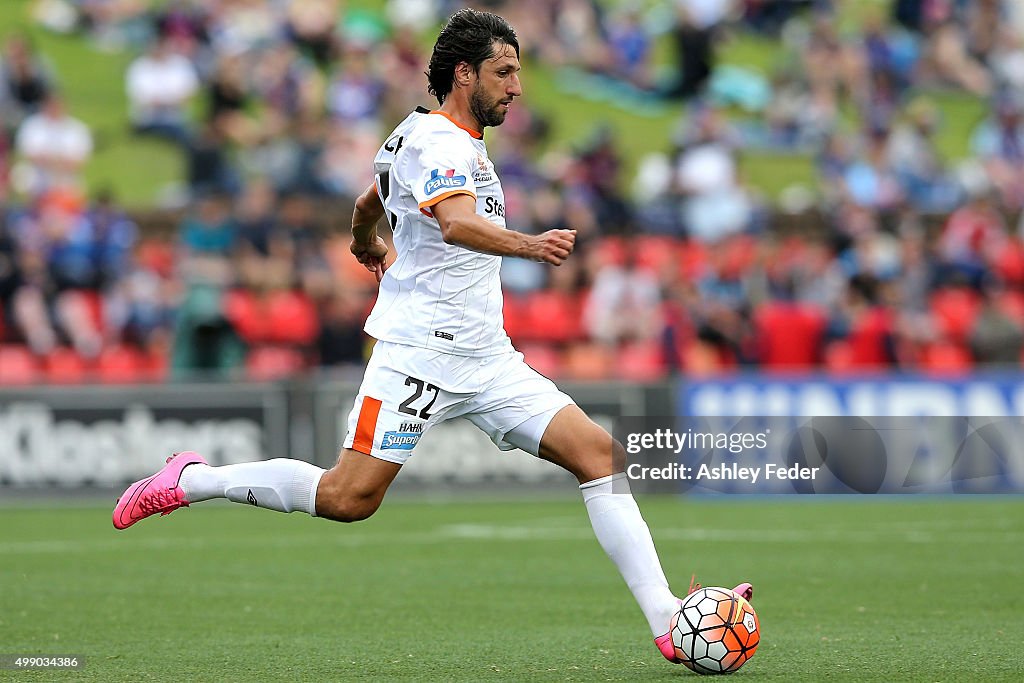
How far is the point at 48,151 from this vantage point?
2002 centimetres

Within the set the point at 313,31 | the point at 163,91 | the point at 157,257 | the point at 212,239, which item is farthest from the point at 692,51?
the point at 157,257

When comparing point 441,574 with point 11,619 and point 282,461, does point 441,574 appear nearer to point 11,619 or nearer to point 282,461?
point 11,619

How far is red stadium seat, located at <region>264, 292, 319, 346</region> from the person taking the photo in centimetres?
1762

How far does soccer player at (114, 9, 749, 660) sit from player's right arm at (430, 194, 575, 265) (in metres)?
0.23

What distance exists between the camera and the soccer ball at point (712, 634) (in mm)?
6379

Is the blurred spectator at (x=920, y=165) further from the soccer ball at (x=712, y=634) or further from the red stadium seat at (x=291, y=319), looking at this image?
the soccer ball at (x=712, y=634)

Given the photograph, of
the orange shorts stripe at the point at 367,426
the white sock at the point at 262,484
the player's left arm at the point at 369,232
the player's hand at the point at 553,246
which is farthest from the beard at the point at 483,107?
the white sock at the point at 262,484

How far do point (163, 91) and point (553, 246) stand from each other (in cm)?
1616

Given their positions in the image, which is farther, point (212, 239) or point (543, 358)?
point (212, 239)

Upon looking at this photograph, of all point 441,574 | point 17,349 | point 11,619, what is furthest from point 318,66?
point 11,619

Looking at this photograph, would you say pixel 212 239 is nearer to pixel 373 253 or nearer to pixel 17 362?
pixel 17 362

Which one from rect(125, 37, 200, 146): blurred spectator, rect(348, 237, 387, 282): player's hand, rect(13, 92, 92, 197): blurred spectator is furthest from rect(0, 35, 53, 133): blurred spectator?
rect(348, 237, 387, 282): player's hand

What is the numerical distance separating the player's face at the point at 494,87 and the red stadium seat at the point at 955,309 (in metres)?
12.8

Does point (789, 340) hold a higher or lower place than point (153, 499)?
higher
